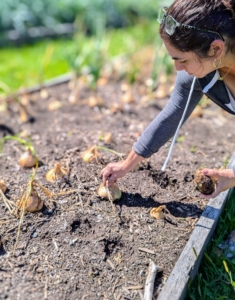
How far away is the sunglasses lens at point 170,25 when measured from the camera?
6.38 feet

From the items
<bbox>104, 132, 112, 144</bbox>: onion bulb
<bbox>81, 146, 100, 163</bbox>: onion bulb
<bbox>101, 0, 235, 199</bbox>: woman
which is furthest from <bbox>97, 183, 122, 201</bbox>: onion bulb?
<bbox>104, 132, 112, 144</bbox>: onion bulb

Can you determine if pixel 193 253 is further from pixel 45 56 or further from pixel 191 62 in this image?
pixel 45 56

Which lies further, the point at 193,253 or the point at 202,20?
the point at 193,253

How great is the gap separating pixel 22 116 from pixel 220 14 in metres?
2.24

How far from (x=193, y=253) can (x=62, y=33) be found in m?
5.01

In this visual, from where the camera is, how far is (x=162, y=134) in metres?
2.37

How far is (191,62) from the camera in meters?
2.02

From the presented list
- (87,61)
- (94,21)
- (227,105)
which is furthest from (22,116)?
(94,21)

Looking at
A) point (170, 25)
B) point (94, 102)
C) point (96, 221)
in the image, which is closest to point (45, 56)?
point (94, 102)

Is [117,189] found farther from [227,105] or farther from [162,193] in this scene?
[227,105]

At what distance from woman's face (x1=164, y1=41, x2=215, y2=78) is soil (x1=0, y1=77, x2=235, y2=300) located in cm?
79

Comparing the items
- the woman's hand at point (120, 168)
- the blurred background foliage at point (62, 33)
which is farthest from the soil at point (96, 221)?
the blurred background foliage at point (62, 33)

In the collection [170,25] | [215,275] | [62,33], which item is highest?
[170,25]

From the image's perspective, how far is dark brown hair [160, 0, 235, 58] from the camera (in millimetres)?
1906
